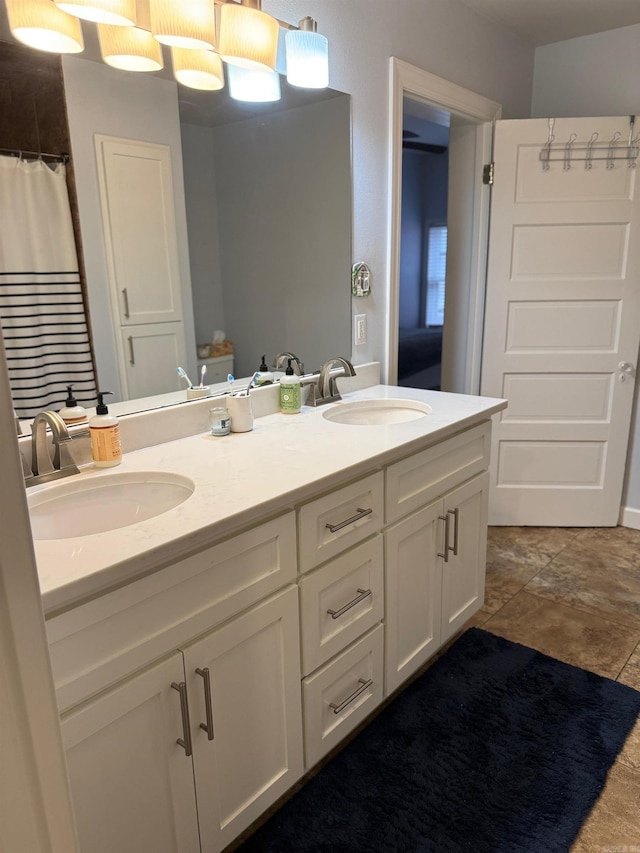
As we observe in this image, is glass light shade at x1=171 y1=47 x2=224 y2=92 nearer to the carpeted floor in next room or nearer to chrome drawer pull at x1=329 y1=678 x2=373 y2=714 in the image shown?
chrome drawer pull at x1=329 y1=678 x2=373 y2=714

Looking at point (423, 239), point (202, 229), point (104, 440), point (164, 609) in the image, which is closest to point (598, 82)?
point (202, 229)

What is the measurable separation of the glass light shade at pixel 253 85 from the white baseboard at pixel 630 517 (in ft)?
8.71

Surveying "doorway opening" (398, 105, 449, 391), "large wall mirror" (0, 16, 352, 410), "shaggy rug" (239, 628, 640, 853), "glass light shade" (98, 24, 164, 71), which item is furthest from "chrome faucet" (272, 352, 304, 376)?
"doorway opening" (398, 105, 449, 391)

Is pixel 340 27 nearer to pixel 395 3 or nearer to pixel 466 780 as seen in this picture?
pixel 395 3

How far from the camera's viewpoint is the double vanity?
1031 mm

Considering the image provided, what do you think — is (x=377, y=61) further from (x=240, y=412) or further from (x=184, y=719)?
(x=184, y=719)

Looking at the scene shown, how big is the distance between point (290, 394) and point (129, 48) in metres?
1.06

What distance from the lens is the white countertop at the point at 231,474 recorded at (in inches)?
39.3

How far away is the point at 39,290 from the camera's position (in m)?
1.45

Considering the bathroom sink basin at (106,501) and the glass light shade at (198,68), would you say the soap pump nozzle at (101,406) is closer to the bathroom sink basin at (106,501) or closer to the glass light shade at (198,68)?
the bathroom sink basin at (106,501)

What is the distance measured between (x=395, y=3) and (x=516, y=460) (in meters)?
2.15

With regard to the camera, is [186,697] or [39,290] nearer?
[186,697]

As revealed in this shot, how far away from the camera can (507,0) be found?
253 cm

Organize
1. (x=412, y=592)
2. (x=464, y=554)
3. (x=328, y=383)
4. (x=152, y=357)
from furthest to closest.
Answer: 1. (x=328, y=383)
2. (x=464, y=554)
3. (x=412, y=592)
4. (x=152, y=357)
